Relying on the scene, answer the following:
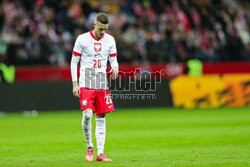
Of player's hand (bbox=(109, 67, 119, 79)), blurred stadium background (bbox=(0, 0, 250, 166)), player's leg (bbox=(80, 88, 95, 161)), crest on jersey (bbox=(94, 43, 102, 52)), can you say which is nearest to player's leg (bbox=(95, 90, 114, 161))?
player's leg (bbox=(80, 88, 95, 161))

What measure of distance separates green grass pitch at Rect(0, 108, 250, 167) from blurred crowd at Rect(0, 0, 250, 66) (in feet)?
8.99

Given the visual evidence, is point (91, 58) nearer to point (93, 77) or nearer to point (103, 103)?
point (93, 77)

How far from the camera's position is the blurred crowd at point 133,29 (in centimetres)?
2112

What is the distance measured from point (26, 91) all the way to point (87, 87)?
38.6 ft

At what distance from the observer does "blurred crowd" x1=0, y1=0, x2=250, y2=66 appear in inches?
832

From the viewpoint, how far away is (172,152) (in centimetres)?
969

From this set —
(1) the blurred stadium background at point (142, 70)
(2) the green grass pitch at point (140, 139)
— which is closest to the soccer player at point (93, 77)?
(2) the green grass pitch at point (140, 139)

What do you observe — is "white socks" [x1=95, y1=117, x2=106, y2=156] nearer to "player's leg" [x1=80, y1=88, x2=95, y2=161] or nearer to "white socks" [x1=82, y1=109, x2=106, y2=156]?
"white socks" [x1=82, y1=109, x2=106, y2=156]

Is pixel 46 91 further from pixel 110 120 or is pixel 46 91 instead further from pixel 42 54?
pixel 110 120

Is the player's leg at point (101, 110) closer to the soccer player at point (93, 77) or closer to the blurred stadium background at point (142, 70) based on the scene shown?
the soccer player at point (93, 77)

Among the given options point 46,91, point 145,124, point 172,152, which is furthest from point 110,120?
point 172,152

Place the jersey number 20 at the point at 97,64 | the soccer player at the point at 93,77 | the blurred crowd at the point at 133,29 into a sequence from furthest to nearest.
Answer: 1. the blurred crowd at the point at 133,29
2. the jersey number 20 at the point at 97,64
3. the soccer player at the point at 93,77

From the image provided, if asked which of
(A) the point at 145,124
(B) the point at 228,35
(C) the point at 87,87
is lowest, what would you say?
(A) the point at 145,124

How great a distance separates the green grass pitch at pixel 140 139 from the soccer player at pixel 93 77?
55 centimetres
